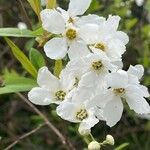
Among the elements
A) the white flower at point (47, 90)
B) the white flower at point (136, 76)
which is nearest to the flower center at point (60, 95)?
the white flower at point (47, 90)

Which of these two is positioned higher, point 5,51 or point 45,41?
point 45,41

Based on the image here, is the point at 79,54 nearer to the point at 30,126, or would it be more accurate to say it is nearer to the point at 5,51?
the point at 5,51

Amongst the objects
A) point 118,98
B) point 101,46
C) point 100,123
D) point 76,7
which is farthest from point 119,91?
point 100,123

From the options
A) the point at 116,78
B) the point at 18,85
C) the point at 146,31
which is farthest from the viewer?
the point at 146,31

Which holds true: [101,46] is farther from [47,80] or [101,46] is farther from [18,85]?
[18,85]

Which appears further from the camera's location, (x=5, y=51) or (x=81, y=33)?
(x=5, y=51)

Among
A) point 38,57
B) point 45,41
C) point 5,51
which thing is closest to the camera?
point 45,41

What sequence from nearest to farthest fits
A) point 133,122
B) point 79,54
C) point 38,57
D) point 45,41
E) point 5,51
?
point 79,54 → point 45,41 → point 38,57 → point 5,51 → point 133,122

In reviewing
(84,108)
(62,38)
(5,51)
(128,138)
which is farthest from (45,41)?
(128,138)
